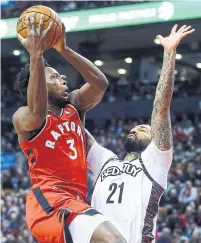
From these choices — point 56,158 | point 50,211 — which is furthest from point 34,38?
point 50,211

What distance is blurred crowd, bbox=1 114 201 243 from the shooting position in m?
11.7

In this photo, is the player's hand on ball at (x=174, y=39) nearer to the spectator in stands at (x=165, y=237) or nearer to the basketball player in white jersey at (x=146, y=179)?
the basketball player in white jersey at (x=146, y=179)

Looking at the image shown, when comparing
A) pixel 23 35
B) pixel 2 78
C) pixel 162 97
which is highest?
pixel 23 35

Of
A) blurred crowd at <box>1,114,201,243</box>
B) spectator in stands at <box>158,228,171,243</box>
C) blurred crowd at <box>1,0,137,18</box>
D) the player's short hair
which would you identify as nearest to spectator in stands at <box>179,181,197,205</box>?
blurred crowd at <box>1,114,201,243</box>

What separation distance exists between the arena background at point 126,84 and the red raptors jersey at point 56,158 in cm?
729

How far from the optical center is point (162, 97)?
431 cm

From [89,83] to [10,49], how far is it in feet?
62.5

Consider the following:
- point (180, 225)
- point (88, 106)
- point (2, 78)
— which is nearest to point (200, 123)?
point (180, 225)

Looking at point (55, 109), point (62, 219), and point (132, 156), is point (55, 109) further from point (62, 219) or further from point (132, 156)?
point (62, 219)

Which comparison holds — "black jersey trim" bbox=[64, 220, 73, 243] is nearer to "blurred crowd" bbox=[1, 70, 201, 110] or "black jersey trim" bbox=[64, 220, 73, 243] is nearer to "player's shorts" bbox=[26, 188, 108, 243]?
"player's shorts" bbox=[26, 188, 108, 243]

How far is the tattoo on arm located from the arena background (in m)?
7.25

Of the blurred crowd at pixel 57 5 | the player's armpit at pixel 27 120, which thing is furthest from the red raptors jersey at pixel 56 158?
the blurred crowd at pixel 57 5

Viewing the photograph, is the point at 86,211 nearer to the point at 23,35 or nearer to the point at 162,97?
the point at 162,97

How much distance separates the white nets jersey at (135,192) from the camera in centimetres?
427
